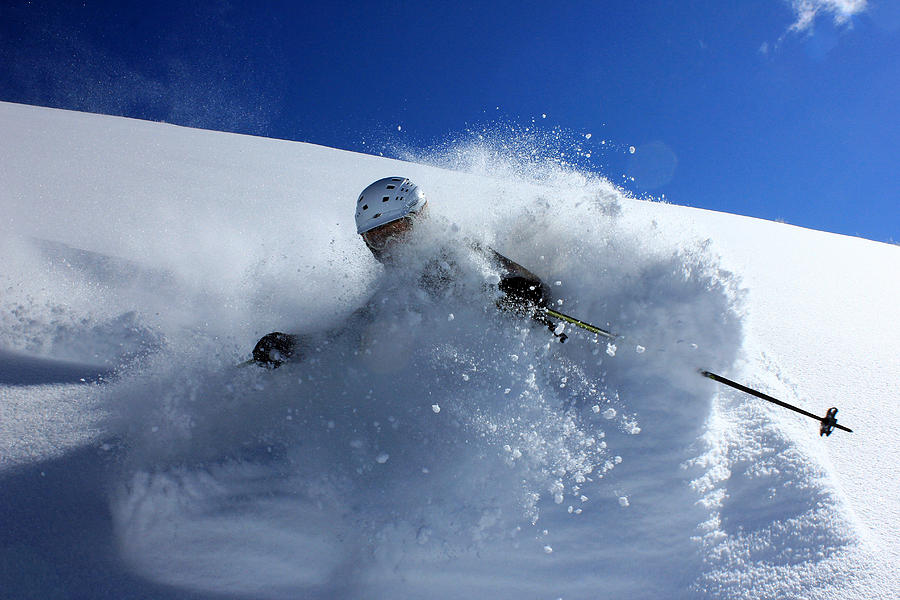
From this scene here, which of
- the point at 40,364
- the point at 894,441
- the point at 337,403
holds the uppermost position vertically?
the point at 40,364

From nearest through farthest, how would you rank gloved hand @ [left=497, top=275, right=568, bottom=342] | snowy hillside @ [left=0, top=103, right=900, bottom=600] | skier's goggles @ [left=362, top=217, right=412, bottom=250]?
snowy hillside @ [left=0, top=103, right=900, bottom=600] → gloved hand @ [left=497, top=275, right=568, bottom=342] → skier's goggles @ [left=362, top=217, right=412, bottom=250]

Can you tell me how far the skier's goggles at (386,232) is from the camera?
3.48 m

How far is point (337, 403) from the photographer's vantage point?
2.53m

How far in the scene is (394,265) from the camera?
3357 mm

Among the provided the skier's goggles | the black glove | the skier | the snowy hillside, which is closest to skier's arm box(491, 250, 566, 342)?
the skier

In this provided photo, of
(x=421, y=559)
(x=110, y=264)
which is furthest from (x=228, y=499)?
(x=110, y=264)

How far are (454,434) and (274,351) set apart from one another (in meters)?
1.32

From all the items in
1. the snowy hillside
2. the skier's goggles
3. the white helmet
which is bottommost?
the snowy hillside

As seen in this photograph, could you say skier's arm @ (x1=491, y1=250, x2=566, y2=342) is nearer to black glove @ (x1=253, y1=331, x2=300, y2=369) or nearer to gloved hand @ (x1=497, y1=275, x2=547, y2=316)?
gloved hand @ (x1=497, y1=275, x2=547, y2=316)

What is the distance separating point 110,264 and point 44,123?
1033 centimetres

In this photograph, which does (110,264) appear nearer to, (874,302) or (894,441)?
(894,441)

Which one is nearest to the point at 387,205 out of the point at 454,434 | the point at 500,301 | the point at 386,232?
the point at 386,232

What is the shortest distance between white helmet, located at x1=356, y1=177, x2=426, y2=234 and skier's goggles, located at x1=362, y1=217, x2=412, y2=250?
0.11 ft

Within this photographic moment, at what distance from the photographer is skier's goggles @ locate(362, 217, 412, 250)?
3.48 meters
